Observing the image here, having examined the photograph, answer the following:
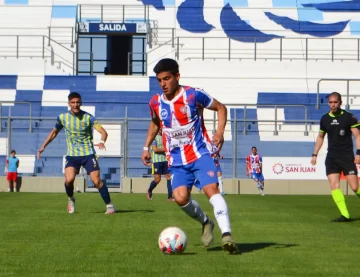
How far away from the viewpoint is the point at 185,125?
8867 mm

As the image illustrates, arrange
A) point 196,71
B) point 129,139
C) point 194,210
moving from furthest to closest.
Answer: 1. point 196,71
2. point 129,139
3. point 194,210

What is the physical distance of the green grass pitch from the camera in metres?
7.12

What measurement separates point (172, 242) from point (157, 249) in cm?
61

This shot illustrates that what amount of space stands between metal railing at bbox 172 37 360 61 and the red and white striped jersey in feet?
104

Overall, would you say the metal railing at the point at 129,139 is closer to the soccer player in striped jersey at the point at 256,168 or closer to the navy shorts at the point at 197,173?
the soccer player in striped jersey at the point at 256,168

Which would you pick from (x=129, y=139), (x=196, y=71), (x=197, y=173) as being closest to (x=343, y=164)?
(x=197, y=173)

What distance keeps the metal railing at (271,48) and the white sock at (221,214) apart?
3213 cm

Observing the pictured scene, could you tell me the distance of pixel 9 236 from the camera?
10.2 meters

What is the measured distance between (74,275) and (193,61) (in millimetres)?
32770

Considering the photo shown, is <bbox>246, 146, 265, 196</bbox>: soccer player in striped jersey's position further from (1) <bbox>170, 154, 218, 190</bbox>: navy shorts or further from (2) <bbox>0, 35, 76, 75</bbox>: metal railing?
(1) <bbox>170, 154, 218, 190</bbox>: navy shorts

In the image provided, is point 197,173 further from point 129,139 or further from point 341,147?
point 129,139

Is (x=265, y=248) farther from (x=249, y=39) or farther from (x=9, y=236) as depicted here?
(x=249, y=39)

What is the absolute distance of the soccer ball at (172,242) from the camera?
26.7ft

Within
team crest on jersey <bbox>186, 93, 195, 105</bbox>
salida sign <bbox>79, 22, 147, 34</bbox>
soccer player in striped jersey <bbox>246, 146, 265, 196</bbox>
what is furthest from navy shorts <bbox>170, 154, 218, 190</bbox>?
salida sign <bbox>79, 22, 147, 34</bbox>
